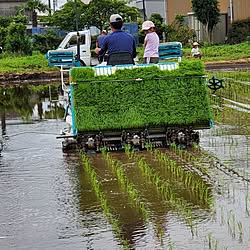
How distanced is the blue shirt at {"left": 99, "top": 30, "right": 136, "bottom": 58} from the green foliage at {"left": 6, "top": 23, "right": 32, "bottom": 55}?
31.6 m

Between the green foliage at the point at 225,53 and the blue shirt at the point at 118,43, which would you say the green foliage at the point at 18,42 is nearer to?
the green foliage at the point at 225,53

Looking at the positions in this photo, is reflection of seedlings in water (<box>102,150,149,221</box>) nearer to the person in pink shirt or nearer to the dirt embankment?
the person in pink shirt

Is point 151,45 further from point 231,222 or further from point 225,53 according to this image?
point 225,53

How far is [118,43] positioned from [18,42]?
32.5 meters

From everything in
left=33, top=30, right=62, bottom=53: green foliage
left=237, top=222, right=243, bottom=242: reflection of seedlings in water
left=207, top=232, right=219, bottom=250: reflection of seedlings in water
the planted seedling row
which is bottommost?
left=207, top=232, right=219, bottom=250: reflection of seedlings in water

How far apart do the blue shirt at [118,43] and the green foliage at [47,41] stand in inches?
1331

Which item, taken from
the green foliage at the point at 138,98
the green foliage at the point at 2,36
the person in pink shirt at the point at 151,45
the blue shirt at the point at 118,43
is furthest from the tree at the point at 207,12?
the green foliage at the point at 138,98

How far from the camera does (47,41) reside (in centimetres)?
4472

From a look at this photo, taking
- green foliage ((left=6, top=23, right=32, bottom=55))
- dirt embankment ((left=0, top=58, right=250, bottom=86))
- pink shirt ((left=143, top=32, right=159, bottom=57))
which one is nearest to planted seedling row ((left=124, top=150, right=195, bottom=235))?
pink shirt ((left=143, top=32, right=159, bottom=57))

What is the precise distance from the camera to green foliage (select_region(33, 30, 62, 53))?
44.2m

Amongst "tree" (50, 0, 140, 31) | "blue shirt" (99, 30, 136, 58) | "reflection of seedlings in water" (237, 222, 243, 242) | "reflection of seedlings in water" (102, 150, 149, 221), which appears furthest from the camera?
"tree" (50, 0, 140, 31)

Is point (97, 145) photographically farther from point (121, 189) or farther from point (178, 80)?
point (121, 189)

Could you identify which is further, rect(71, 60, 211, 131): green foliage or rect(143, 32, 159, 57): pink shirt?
rect(143, 32, 159, 57): pink shirt

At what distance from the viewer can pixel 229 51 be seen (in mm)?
38344
